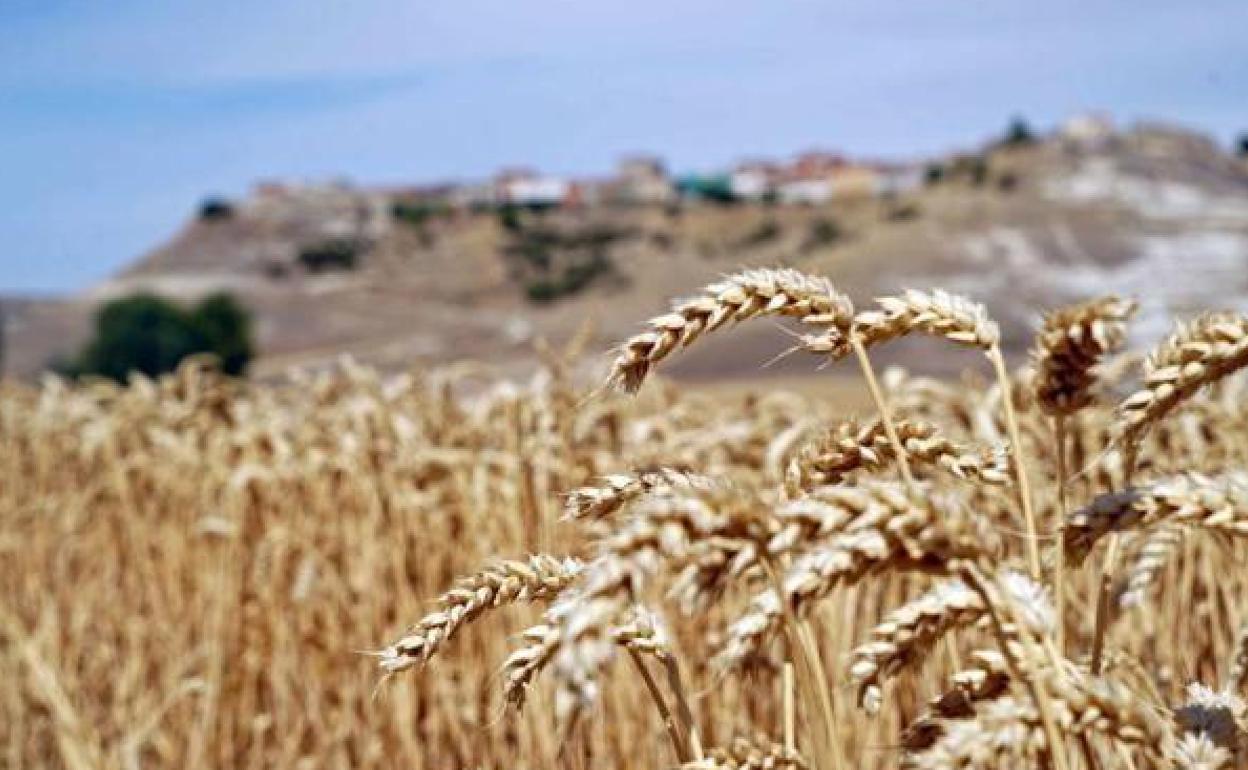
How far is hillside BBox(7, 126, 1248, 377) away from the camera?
217 feet

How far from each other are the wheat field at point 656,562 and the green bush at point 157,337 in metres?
60.8

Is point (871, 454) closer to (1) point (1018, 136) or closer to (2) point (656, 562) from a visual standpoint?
(2) point (656, 562)

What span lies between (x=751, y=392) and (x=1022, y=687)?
504 cm

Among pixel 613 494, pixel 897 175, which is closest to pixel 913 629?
pixel 613 494

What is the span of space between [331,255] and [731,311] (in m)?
112

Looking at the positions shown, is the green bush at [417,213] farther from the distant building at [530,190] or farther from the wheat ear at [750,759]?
the wheat ear at [750,759]

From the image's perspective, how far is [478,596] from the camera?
59.4 inches

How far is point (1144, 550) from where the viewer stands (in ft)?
7.11

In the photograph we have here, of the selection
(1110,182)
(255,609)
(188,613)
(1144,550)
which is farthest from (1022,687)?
(1110,182)

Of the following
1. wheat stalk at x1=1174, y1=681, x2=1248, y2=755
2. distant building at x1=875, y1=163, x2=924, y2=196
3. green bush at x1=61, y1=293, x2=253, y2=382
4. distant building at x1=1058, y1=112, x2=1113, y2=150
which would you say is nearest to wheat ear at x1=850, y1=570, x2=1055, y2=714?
wheat stalk at x1=1174, y1=681, x2=1248, y2=755

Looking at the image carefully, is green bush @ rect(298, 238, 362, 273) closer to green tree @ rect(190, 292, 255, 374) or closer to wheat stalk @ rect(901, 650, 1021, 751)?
green tree @ rect(190, 292, 255, 374)

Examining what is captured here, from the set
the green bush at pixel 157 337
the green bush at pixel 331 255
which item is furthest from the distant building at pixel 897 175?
the green bush at pixel 157 337

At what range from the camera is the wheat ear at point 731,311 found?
1.37 meters

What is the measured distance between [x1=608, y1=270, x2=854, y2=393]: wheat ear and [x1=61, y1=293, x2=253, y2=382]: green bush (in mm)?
68087
